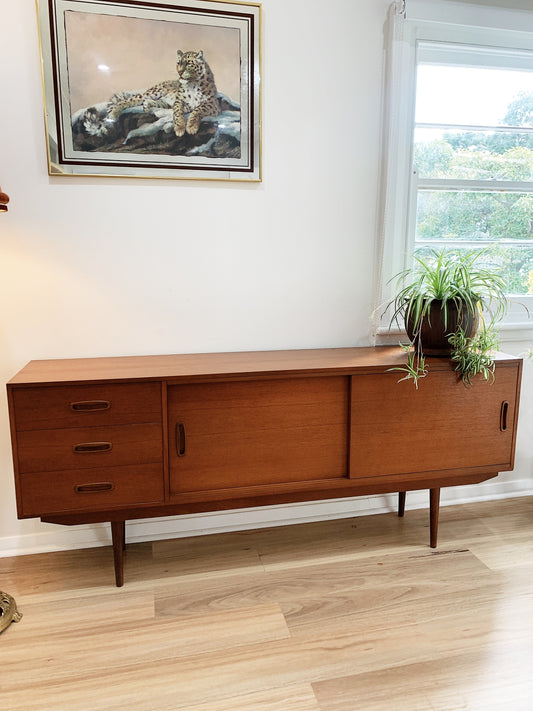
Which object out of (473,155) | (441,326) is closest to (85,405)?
(441,326)

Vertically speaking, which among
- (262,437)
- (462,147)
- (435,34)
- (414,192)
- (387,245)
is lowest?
(262,437)

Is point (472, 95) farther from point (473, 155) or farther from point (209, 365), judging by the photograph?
point (209, 365)

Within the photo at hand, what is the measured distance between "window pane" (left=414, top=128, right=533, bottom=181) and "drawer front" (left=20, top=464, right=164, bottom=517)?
1.73 metres

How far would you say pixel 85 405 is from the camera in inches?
66.5

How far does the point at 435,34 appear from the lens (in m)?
2.17

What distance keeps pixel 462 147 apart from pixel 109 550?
7.67ft

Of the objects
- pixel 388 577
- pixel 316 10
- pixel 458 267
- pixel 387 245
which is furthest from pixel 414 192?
pixel 388 577

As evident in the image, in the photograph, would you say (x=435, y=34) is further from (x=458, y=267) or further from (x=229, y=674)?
(x=229, y=674)

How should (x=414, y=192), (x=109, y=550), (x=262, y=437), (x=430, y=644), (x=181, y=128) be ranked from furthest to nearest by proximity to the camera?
(x=414, y=192), (x=109, y=550), (x=181, y=128), (x=262, y=437), (x=430, y=644)

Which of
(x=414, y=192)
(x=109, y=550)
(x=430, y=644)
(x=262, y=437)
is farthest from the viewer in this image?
(x=414, y=192)

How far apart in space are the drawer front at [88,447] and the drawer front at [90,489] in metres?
0.02

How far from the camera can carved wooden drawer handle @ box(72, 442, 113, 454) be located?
170 cm

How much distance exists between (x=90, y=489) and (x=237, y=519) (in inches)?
31.1

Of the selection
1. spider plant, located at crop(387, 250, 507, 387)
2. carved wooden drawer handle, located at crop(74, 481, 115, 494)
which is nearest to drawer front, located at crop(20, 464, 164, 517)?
carved wooden drawer handle, located at crop(74, 481, 115, 494)
